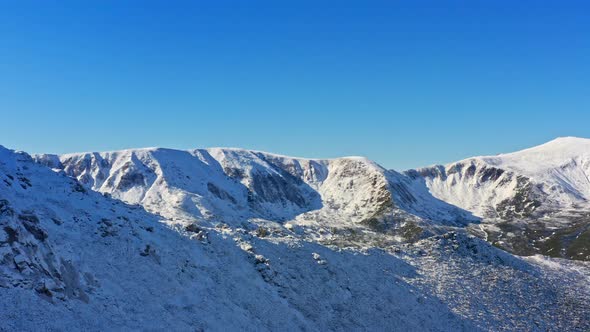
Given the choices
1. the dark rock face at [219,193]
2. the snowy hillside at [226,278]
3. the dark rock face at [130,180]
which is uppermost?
the dark rock face at [130,180]

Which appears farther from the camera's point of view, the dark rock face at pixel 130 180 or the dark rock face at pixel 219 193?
the dark rock face at pixel 130 180

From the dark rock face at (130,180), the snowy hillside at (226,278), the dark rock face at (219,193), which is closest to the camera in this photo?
the snowy hillside at (226,278)

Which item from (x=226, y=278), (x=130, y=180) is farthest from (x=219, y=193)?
(x=226, y=278)

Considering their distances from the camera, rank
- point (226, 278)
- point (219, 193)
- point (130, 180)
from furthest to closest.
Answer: point (130, 180)
point (219, 193)
point (226, 278)

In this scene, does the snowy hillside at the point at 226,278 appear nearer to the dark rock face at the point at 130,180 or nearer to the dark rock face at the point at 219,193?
the dark rock face at the point at 219,193

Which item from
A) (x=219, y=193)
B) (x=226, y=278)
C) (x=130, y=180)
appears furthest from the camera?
(x=130, y=180)

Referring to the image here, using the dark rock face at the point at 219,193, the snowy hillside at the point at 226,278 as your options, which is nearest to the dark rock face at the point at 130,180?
the dark rock face at the point at 219,193

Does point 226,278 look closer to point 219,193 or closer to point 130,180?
point 219,193

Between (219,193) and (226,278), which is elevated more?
(219,193)
